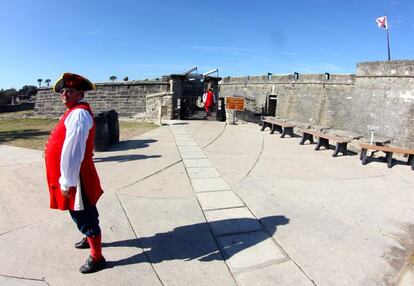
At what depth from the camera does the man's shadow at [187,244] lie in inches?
136

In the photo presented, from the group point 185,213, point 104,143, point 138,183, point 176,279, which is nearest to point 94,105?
point 104,143

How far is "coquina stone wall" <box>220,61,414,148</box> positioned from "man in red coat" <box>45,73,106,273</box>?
11.6 m

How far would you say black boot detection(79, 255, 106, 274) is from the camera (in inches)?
124

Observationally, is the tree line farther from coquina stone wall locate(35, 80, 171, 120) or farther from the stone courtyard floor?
the stone courtyard floor

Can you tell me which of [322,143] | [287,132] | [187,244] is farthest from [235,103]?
[187,244]

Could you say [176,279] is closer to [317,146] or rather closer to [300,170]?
[300,170]

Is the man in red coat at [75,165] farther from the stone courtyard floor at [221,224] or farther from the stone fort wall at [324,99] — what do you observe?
the stone fort wall at [324,99]

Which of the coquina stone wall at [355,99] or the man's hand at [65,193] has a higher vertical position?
the coquina stone wall at [355,99]

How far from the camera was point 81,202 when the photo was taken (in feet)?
10.1

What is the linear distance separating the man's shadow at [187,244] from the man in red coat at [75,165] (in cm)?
44

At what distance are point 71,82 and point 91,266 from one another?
176 cm

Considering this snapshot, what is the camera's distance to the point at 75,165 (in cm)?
297

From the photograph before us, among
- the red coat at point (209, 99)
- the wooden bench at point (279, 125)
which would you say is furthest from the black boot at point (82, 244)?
the red coat at point (209, 99)

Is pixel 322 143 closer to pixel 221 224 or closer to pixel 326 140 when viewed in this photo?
pixel 326 140
